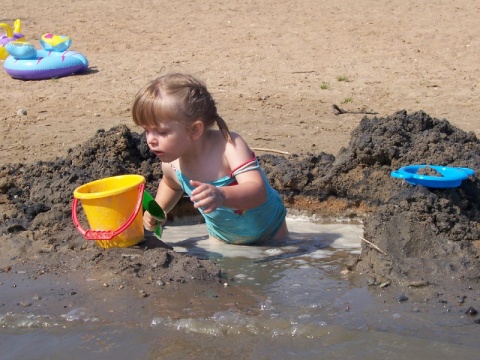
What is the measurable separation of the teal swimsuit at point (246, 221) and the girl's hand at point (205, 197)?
0.60 m

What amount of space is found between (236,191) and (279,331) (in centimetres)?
83

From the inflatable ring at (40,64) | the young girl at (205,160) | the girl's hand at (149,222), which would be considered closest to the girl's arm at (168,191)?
the young girl at (205,160)

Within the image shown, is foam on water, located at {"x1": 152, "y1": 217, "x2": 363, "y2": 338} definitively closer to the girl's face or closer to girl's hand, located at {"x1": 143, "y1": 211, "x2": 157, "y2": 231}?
girl's hand, located at {"x1": 143, "y1": 211, "x2": 157, "y2": 231}

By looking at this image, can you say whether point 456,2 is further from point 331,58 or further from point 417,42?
point 331,58

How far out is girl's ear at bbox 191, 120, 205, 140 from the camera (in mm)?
3850

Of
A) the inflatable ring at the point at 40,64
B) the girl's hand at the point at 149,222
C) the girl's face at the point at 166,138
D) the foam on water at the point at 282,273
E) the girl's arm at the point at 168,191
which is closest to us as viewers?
the foam on water at the point at 282,273

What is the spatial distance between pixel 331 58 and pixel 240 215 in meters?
5.20

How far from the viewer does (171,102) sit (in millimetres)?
3729

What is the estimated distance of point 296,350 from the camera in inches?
116

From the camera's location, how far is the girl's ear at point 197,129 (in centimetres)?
385

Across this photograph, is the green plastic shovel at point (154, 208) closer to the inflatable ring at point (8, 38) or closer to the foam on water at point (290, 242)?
the foam on water at point (290, 242)

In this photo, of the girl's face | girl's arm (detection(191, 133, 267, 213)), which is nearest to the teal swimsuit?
girl's arm (detection(191, 133, 267, 213))

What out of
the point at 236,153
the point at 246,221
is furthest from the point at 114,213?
the point at 246,221

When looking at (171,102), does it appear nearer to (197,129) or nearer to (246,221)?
(197,129)
